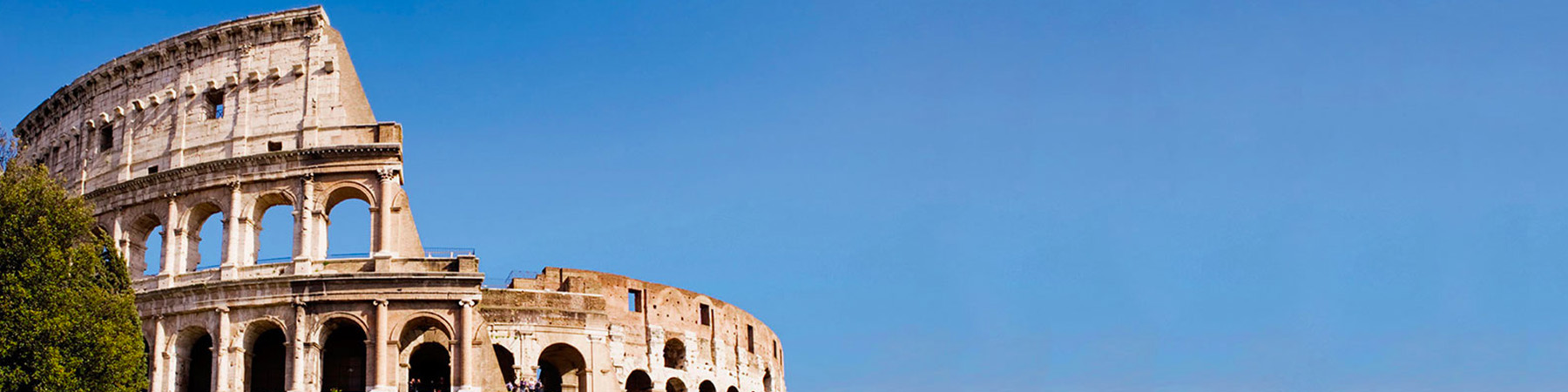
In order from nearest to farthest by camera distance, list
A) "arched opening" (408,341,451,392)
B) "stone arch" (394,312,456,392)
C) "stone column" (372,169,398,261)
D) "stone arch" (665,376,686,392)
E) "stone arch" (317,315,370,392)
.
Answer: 1. "stone arch" (394,312,456,392)
2. "stone column" (372,169,398,261)
3. "stone arch" (317,315,370,392)
4. "arched opening" (408,341,451,392)
5. "stone arch" (665,376,686,392)

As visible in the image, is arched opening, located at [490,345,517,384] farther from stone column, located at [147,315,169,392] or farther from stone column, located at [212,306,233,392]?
stone column, located at [147,315,169,392]

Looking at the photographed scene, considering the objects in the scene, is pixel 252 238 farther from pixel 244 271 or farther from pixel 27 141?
pixel 27 141

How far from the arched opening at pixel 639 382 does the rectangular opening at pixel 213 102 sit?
1564 cm

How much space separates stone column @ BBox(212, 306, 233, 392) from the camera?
4109 cm

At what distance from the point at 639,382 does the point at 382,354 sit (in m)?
14.3

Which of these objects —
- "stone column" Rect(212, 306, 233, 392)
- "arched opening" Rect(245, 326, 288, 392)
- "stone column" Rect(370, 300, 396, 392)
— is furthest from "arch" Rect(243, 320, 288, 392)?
"stone column" Rect(370, 300, 396, 392)

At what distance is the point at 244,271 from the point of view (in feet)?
139

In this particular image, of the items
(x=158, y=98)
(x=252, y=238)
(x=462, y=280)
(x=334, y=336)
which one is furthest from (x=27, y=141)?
(x=462, y=280)

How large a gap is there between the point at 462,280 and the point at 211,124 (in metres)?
9.68

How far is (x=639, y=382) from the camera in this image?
175 ft

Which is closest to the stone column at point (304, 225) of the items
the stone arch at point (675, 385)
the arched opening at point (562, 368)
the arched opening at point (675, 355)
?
the arched opening at point (562, 368)

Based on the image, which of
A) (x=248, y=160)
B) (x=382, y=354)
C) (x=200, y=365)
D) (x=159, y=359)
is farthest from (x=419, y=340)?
(x=248, y=160)

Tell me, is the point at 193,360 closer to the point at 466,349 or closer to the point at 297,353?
the point at 297,353

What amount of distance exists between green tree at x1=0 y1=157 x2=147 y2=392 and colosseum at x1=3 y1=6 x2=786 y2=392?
204 inches
